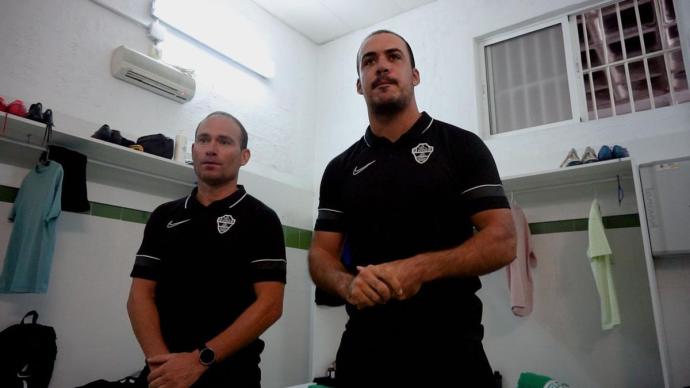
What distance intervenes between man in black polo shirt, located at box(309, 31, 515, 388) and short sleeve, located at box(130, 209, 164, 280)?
647 millimetres

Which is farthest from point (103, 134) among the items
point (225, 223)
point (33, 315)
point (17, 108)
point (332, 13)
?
point (332, 13)

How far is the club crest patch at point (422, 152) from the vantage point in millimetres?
1219

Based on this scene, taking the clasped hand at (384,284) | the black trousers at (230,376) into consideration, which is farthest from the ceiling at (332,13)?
the clasped hand at (384,284)

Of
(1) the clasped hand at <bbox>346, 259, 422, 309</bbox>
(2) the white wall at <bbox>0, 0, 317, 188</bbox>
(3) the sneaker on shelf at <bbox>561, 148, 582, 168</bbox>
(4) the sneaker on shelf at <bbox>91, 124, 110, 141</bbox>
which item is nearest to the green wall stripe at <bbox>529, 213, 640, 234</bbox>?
(3) the sneaker on shelf at <bbox>561, 148, 582, 168</bbox>

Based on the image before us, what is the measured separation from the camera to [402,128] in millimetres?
1336

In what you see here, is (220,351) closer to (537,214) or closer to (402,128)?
→ (402,128)

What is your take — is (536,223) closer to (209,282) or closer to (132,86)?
(209,282)

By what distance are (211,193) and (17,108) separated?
136cm

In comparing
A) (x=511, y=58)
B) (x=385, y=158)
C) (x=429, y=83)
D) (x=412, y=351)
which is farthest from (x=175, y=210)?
(x=511, y=58)

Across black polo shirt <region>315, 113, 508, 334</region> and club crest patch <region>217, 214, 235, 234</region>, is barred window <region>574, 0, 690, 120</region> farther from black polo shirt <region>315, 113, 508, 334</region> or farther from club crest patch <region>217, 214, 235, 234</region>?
club crest patch <region>217, 214, 235, 234</region>

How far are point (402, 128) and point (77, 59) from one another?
2449 mm

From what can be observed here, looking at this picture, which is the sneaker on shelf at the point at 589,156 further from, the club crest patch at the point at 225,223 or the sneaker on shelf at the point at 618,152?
the club crest patch at the point at 225,223

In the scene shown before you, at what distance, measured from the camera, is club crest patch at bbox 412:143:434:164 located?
1219 millimetres

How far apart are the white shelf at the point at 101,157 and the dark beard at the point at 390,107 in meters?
1.85
